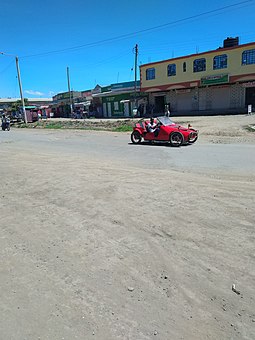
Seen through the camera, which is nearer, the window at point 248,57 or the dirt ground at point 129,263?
the dirt ground at point 129,263

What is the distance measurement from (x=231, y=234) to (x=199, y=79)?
3563 centimetres

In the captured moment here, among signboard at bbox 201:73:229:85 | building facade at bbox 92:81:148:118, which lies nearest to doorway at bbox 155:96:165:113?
building facade at bbox 92:81:148:118

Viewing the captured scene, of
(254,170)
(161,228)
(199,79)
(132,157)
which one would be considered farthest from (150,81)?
(161,228)

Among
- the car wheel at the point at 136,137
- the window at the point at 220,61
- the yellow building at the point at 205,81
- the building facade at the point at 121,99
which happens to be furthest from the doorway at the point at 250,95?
the car wheel at the point at 136,137

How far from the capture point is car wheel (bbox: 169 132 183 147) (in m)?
13.2

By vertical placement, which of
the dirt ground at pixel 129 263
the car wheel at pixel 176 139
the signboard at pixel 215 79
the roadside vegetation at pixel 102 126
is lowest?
the dirt ground at pixel 129 263

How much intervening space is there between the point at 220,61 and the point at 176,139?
26.2m

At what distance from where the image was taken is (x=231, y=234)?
400 cm

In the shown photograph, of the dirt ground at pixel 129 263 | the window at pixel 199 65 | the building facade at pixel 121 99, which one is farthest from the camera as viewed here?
the building facade at pixel 121 99

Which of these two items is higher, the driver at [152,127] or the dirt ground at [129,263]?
the driver at [152,127]

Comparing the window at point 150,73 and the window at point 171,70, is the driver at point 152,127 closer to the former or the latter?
the window at point 171,70

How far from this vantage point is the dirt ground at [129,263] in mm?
2512

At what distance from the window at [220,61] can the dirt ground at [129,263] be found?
3229 cm

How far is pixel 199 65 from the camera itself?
3622 centimetres
